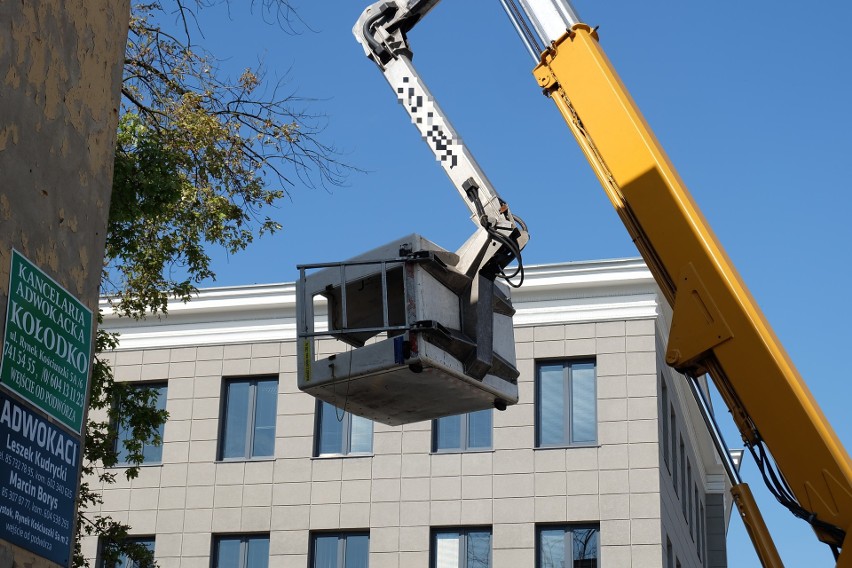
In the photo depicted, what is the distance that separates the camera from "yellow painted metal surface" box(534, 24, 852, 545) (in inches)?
365

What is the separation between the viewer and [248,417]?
30203 millimetres

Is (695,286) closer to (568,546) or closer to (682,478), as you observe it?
(568,546)

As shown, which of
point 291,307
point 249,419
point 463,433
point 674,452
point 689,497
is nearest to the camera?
point 463,433

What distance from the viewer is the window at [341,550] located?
28.2 meters

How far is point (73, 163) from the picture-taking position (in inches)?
217

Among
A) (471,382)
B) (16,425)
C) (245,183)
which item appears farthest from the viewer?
(245,183)

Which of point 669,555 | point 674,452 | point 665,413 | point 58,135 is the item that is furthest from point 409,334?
point 674,452

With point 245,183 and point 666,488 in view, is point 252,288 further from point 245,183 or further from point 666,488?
point 245,183

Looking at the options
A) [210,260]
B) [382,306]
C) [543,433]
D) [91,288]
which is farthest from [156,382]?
[91,288]

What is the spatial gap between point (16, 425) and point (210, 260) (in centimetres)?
1271

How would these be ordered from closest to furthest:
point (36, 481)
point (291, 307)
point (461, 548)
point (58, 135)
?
point (36, 481)
point (58, 135)
point (461, 548)
point (291, 307)

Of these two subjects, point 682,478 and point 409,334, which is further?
point 682,478

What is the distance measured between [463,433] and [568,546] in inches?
137

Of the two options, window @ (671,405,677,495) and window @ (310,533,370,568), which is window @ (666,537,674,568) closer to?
window @ (671,405,677,495)
